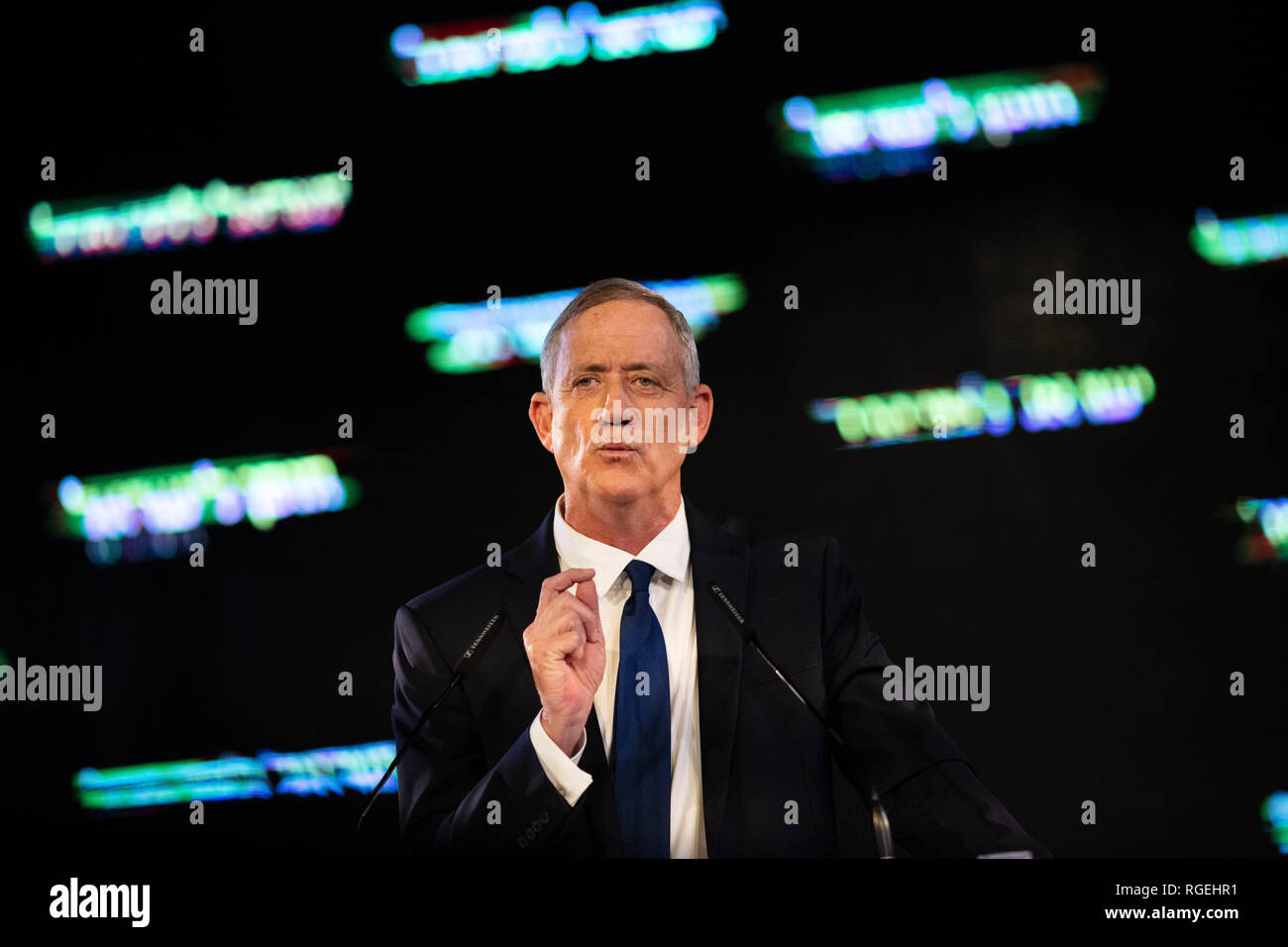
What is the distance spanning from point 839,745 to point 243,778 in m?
1.61

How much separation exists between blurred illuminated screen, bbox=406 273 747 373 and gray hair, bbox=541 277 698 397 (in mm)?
57

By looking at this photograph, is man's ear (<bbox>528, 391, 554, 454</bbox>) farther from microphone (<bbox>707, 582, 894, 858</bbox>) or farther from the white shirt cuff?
the white shirt cuff

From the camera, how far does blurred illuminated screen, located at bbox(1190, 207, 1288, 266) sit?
3.58m

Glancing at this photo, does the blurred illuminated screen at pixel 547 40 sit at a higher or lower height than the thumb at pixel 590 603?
higher

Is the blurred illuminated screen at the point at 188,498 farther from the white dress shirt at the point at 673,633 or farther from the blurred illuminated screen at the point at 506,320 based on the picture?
the white dress shirt at the point at 673,633

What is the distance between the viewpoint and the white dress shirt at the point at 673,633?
10.9 feet

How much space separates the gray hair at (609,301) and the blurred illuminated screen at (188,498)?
64 centimetres

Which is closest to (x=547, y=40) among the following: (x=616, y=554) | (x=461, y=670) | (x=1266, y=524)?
(x=616, y=554)

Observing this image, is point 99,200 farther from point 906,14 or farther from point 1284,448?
point 1284,448

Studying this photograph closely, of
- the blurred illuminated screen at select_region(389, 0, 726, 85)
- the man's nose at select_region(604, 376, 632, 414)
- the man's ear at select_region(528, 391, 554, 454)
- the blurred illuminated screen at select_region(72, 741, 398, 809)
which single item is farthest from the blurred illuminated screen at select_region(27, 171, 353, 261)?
the blurred illuminated screen at select_region(72, 741, 398, 809)

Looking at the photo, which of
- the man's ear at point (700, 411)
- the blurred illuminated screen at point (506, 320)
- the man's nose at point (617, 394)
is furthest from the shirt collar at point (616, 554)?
the blurred illuminated screen at point (506, 320)

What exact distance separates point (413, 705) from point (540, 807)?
446 millimetres

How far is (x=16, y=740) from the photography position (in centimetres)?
360
